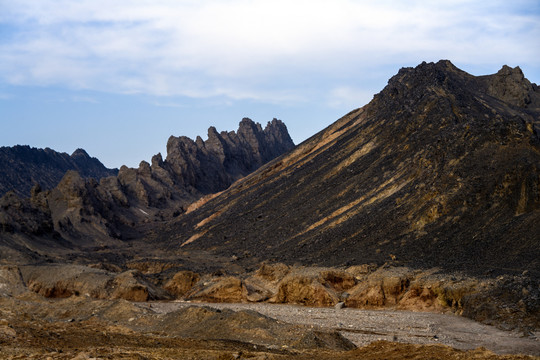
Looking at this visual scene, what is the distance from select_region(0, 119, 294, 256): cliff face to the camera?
73812mm

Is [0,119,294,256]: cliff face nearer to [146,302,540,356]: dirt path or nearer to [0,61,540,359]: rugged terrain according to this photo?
[0,61,540,359]: rugged terrain

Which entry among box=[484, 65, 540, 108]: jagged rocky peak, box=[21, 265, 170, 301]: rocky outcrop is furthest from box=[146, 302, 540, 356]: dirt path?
box=[484, 65, 540, 108]: jagged rocky peak

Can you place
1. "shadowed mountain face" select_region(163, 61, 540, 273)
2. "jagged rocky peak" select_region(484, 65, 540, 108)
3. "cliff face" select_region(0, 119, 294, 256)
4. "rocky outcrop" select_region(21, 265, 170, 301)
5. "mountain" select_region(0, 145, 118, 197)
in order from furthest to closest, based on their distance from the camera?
"mountain" select_region(0, 145, 118, 197), "jagged rocky peak" select_region(484, 65, 540, 108), "cliff face" select_region(0, 119, 294, 256), "shadowed mountain face" select_region(163, 61, 540, 273), "rocky outcrop" select_region(21, 265, 170, 301)

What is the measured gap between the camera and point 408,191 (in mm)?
57000

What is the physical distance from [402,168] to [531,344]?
4121 cm

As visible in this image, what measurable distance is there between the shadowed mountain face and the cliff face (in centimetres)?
991

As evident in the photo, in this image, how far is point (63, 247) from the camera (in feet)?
249

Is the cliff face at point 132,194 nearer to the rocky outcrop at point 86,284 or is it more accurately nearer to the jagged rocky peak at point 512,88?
the rocky outcrop at point 86,284

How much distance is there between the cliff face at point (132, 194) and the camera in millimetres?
73812

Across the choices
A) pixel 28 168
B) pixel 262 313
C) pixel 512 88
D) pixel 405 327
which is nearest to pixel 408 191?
pixel 262 313

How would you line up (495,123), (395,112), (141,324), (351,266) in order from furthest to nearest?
1. (395,112)
2. (495,123)
3. (351,266)
4. (141,324)

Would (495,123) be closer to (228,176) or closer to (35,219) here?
(35,219)

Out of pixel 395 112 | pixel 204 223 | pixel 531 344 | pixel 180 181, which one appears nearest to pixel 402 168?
pixel 395 112

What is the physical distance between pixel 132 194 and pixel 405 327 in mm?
101413
